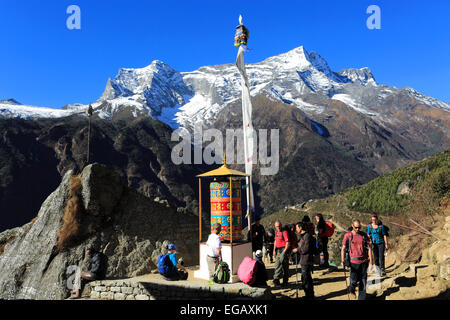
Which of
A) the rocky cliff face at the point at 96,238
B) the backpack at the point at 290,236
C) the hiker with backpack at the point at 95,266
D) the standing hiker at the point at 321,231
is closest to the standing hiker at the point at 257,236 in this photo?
the standing hiker at the point at 321,231

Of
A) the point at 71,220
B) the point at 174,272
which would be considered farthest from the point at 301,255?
the point at 71,220

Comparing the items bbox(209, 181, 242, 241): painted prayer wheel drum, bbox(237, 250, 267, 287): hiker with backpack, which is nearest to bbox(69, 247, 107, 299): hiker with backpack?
bbox(209, 181, 242, 241): painted prayer wheel drum

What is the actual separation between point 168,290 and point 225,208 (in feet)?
10.6

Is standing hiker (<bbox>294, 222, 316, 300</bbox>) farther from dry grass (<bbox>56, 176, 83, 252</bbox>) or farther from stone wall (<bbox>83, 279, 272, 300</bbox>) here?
dry grass (<bbox>56, 176, 83, 252</bbox>)

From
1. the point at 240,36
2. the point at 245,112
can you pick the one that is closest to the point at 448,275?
the point at 245,112

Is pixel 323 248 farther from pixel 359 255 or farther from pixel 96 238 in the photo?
pixel 96 238

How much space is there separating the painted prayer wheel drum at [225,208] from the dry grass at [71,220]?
22.8 ft

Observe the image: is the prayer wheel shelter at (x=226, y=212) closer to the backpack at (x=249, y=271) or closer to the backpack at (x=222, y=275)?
the backpack at (x=222, y=275)

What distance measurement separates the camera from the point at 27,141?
459ft

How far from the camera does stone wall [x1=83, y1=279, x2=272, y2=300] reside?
26.9 feet

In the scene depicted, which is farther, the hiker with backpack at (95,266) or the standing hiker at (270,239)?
the standing hiker at (270,239)

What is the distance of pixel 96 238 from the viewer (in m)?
14.9

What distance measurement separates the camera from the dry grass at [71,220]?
47.1ft
